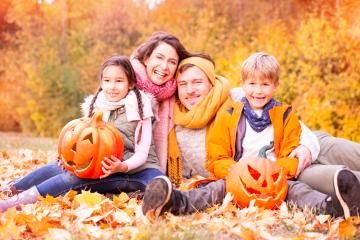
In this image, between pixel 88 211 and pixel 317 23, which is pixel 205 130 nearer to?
pixel 88 211

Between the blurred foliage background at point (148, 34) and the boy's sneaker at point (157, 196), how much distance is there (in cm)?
738

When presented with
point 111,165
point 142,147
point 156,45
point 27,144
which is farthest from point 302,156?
point 27,144

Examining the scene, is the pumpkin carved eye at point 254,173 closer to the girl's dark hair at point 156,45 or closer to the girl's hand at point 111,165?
the girl's hand at point 111,165

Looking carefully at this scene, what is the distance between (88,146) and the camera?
400 centimetres

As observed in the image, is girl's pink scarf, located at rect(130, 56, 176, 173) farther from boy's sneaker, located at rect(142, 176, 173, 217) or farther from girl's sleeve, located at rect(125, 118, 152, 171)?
boy's sneaker, located at rect(142, 176, 173, 217)

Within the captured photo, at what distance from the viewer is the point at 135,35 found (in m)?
17.5

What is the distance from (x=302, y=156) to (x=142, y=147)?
1313 millimetres

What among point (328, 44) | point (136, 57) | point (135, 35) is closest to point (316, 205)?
point (136, 57)

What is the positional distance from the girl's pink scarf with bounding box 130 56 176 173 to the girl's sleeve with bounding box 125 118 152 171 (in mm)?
394

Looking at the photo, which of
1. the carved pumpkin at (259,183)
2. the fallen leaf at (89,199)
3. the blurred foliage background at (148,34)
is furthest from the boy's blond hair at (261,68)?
the blurred foliage background at (148,34)

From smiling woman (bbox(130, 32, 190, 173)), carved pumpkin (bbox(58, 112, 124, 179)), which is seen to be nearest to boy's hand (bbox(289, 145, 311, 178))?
smiling woman (bbox(130, 32, 190, 173))

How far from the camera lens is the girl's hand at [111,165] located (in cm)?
406

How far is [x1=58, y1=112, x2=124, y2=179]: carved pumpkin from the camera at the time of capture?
4012mm

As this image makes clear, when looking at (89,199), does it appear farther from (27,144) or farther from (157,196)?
(27,144)
